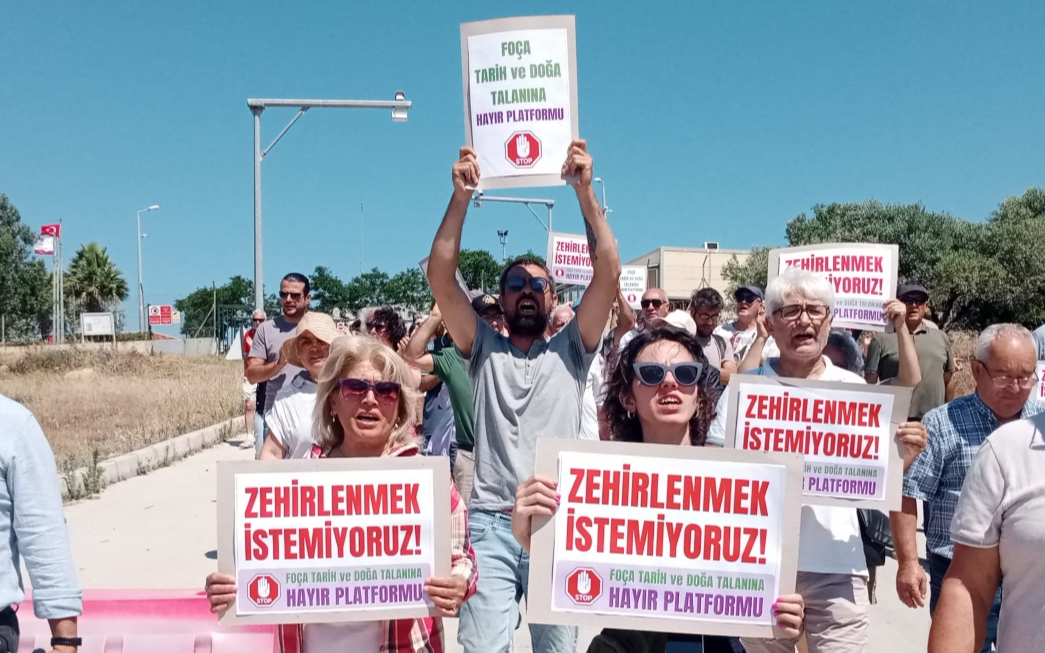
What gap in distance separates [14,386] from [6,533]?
2516 cm

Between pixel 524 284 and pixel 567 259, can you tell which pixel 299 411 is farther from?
pixel 567 259

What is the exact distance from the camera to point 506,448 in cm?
353

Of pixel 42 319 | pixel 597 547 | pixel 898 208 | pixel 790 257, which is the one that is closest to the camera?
pixel 597 547

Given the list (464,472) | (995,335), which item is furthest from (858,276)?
(464,472)

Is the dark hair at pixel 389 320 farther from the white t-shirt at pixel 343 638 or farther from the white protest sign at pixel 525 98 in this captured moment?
the white t-shirt at pixel 343 638

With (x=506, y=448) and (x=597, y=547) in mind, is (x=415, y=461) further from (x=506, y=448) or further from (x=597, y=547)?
(x=506, y=448)

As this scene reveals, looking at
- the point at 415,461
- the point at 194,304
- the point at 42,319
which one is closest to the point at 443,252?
the point at 415,461

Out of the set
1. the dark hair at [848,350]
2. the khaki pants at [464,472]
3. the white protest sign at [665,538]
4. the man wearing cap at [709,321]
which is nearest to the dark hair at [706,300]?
the man wearing cap at [709,321]

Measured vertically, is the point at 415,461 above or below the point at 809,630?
above

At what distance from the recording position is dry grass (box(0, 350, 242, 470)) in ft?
44.8

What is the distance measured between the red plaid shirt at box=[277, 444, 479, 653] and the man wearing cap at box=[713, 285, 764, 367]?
4.61 metres

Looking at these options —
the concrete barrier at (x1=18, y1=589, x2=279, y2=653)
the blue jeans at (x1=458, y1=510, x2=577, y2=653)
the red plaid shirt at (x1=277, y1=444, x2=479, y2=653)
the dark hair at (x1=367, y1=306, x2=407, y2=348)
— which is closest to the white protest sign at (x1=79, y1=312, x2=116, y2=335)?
the dark hair at (x1=367, y1=306, x2=407, y2=348)

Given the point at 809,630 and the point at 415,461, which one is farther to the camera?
the point at 809,630

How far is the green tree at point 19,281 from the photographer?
4769cm
